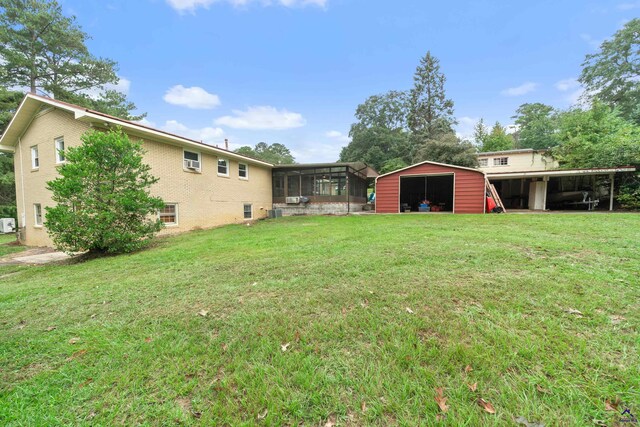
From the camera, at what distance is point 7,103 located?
613 inches

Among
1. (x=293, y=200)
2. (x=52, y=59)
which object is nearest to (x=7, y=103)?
(x=52, y=59)

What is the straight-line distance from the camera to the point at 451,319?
2.42m

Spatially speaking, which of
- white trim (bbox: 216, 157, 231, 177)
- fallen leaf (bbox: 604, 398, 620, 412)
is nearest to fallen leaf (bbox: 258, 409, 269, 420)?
fallen leaf (bbox: 604, 398, 620, 412)

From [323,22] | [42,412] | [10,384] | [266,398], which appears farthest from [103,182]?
[323,22]

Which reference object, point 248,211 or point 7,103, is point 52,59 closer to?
point 7,103

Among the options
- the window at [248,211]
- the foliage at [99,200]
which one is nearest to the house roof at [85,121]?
the foliage at [99,200]

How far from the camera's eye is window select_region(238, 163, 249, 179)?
14.7 meters

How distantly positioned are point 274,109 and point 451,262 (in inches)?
1164

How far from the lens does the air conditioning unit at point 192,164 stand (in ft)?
37.0

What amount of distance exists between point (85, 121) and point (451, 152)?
77.2 ft

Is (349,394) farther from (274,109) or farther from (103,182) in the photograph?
(274,109)

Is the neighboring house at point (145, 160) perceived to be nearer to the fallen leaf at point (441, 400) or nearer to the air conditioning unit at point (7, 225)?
the air conditioning unit at point (7, 225)

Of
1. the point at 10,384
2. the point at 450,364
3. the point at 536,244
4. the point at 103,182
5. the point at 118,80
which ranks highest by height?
the point at 118,80

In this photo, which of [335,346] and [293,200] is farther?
[293,200]
